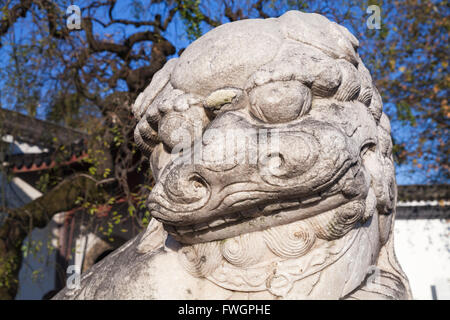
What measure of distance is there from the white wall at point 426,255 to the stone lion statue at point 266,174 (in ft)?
21.6

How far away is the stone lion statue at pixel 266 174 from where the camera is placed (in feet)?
4.42

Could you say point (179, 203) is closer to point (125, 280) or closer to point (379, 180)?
point (125, 280)

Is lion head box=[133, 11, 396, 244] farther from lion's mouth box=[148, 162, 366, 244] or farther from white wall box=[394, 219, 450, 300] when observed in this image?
white wall box=[394, 219, 450, 300]

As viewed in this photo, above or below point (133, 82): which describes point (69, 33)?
above

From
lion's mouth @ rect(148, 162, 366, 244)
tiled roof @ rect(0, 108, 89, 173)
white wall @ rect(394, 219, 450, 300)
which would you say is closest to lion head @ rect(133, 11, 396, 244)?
lion's mouth @ rect(148, 162, 366, 244)

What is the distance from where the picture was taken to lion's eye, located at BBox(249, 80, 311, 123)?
142 cm

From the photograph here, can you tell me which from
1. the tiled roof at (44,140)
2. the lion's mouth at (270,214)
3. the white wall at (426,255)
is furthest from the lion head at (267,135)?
the white wall at (426,255)

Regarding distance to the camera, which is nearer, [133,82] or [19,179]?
[133,82]

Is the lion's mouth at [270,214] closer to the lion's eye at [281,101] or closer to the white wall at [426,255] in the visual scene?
the lion's eye at [281,101]

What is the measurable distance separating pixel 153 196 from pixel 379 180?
718 millimetres

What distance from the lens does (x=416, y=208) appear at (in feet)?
25.6
